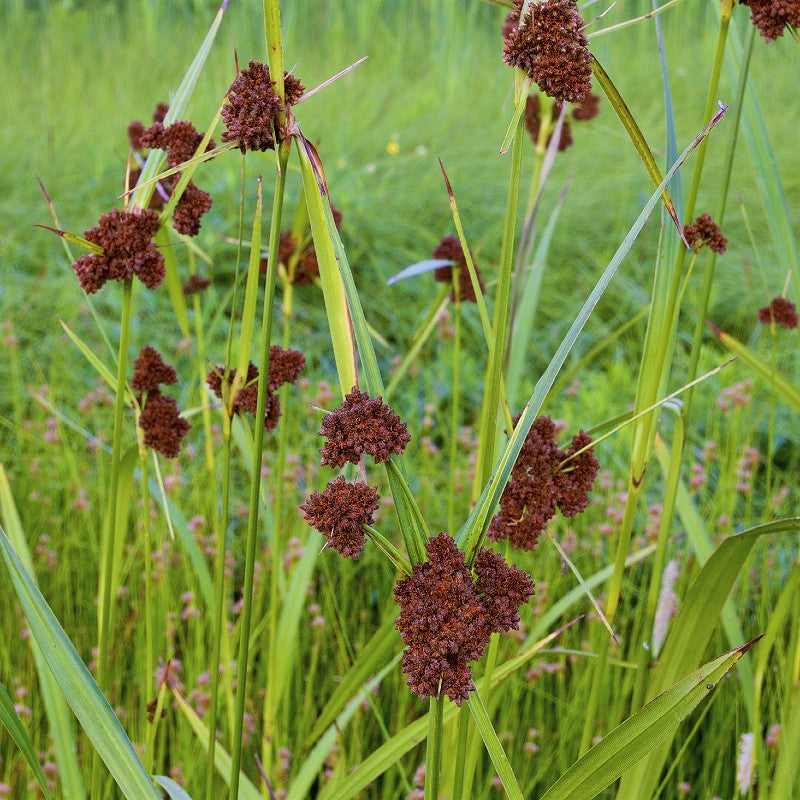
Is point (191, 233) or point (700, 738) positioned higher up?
point (191, 233)

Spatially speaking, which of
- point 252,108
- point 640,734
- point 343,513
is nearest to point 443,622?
point 343,513

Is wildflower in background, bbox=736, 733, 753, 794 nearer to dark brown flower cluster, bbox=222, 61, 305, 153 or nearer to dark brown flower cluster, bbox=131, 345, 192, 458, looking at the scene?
dark brown flower cluster, bbox=131, 345, 192, 458

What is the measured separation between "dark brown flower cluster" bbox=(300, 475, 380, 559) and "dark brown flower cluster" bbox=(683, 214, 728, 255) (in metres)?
0.51

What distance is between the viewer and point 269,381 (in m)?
0.90

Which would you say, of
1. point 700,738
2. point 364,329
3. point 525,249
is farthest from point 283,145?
point 700,738

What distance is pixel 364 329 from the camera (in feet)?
2.08

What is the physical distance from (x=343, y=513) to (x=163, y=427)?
1.27 ft

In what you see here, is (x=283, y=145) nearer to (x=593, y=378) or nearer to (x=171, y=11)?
(x=593, y=378)

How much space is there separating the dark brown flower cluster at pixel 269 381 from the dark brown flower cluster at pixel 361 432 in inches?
10.9

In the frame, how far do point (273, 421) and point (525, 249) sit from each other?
1.28ft

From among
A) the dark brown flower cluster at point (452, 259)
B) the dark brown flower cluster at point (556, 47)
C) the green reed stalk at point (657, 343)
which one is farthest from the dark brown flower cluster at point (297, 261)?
the dark brown flower cluster at point (556, 47)

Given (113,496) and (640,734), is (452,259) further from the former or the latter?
(640,734)

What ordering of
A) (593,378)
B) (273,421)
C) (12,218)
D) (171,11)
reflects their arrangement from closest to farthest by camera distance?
1. (273,421)
2. (593,378)
3. (12,218)
4. (171,11)

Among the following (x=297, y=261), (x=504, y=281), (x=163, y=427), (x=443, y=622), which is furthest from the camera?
(x=297, y=261)
